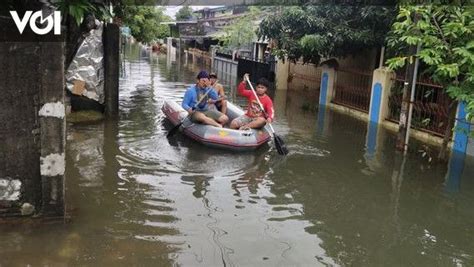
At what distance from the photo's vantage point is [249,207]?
639 centimetres

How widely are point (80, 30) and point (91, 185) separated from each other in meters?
2.39

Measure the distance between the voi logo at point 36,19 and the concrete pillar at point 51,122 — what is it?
138 millimetres

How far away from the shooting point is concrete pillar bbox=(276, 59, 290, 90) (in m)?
21.3

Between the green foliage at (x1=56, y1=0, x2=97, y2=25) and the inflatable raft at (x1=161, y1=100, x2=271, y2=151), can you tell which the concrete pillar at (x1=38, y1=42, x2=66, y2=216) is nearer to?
the green foliage at (x1=56, y1=0, x2=97, y2=25)

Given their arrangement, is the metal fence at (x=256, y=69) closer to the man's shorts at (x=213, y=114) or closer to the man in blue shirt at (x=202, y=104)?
the man in blue shirt at (x=202, y=104)

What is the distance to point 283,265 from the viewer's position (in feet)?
15.6

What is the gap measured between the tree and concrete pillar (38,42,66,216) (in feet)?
18.4

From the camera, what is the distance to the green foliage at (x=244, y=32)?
28.6 m

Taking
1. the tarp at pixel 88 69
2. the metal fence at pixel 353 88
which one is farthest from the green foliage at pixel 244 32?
the tarp at pixel 88 69

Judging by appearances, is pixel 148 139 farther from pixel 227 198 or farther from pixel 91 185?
pixel 227 198

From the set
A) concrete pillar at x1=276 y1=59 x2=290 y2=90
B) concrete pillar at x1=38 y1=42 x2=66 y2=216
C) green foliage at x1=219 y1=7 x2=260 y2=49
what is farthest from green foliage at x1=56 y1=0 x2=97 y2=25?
green foliage at x1=219 y1=7 x2=260 y2=49

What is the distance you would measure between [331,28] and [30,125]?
10906 millimetres

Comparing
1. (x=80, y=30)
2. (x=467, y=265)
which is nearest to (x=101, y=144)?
(x=80, y=30)

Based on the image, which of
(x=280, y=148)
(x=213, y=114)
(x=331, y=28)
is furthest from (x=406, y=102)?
(x=331, y=28)
